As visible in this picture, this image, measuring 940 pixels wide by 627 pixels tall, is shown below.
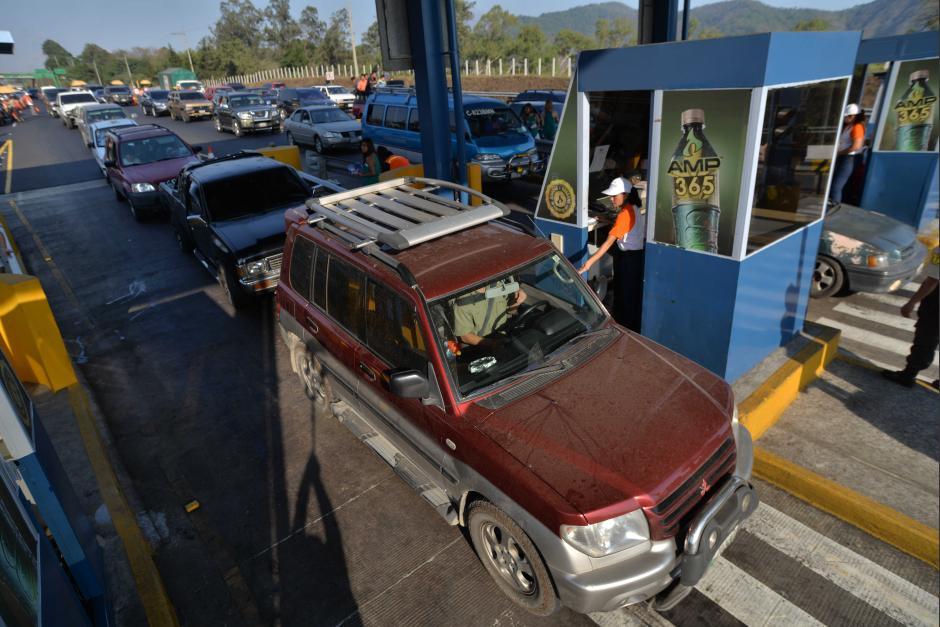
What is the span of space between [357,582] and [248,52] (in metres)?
104

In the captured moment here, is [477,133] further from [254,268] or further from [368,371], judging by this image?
[368,371]

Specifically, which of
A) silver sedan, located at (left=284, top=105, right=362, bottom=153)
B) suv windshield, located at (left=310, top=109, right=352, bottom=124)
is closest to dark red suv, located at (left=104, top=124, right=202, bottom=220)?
silver sedan, located at (left=284, top=105, right=362, bottom=153)

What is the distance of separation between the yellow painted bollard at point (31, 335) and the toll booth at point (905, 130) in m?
12.4

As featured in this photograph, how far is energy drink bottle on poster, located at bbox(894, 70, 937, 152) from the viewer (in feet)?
29.1

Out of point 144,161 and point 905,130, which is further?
point 144,161

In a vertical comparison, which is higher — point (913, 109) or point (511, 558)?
point (913, 109)

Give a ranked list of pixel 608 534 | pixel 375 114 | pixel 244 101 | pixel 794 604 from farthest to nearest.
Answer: pixel 244 101 → pixel 375 114 → pixel 794 604 → pixel 608 534

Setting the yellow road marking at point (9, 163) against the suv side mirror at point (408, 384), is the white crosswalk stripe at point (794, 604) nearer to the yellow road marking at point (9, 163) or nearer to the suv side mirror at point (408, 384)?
the suv side mirror at point (408, 384)

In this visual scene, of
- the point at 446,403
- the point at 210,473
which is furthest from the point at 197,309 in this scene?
the point at 446,403

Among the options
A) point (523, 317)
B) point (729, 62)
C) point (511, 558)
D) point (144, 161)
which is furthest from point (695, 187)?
point (144, 161)

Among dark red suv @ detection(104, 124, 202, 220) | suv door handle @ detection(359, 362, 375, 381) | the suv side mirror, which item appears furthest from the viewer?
dark red suv @ detection(104, 124, 202, 220)

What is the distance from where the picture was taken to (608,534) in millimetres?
3014

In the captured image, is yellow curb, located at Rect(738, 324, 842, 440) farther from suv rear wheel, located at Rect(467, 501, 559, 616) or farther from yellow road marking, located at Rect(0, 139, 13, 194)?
yellow road marking, located at Rect(0, 139, 13, 194)

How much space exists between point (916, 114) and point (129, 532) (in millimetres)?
11993
